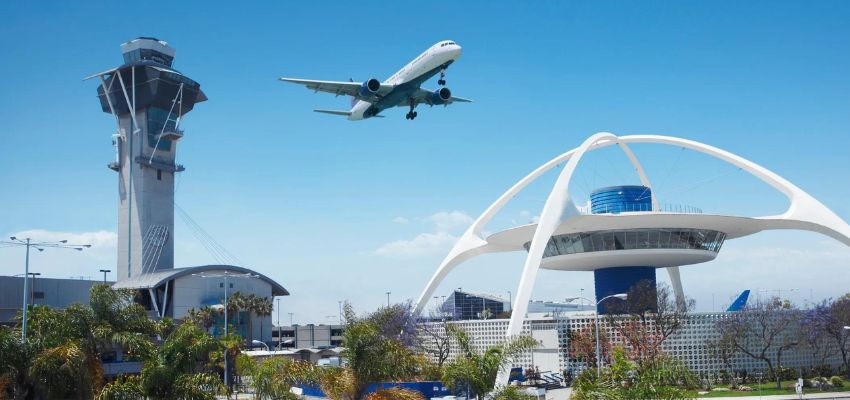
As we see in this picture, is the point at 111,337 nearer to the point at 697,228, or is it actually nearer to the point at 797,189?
the point at 697,228

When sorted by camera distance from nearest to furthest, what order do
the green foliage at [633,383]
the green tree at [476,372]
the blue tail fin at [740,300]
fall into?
the green foliage at [633,383] < the green tree at [476,372] < the blue tail fin at [740,300]

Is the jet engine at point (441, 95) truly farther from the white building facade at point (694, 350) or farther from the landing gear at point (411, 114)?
the white building facade at point (694, 350)

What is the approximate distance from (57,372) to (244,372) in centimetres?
651

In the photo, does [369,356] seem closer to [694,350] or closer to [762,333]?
[694,350]

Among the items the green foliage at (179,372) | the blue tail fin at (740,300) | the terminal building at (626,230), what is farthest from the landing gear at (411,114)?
the blue tail fin at (740,300)

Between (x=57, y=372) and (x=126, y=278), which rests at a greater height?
(x=126, y=278)

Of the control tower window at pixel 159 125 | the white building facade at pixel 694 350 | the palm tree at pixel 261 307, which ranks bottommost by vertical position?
the white building facade at pixel 694 350

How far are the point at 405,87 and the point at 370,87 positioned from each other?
8.51 ft

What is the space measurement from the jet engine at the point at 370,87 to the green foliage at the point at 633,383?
30981 mm

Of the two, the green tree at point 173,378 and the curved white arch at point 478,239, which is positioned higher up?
the curved white arch at point 478,239

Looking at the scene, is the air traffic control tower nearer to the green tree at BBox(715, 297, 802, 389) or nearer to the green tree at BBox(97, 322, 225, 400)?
the green tree at BBox(715, 297, 802, 389)

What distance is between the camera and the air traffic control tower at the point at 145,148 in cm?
11206

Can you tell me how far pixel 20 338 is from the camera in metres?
30.8

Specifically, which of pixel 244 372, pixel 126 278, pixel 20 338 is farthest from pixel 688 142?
pixel 126 278
